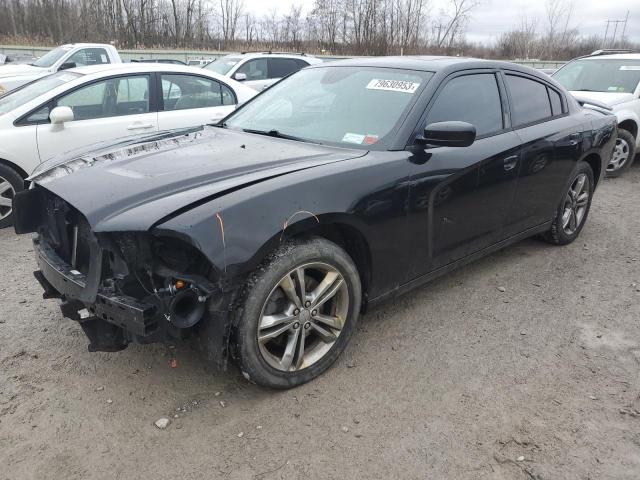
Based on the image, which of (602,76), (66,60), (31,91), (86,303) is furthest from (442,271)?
(66,60)

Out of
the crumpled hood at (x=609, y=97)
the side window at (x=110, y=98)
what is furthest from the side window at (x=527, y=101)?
the crumpled hood at (x=609, y=97)

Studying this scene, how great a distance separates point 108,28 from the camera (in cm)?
3381

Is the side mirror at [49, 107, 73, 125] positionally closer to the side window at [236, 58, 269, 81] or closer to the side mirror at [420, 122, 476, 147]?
the side mirror at [420, 122, 476, 147]

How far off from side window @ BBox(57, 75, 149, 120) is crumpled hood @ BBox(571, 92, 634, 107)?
613cm

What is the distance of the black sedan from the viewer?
239 cm

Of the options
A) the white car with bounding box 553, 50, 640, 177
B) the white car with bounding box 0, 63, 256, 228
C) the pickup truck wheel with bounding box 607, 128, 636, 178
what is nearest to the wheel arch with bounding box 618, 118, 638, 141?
the white car with bounding box 553, 50, 640, 177

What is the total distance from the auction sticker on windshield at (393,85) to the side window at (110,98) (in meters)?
3.34

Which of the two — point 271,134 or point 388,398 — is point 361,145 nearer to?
point 271,134

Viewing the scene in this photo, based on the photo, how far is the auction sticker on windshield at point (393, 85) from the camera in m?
3.42

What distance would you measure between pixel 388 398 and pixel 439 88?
195 cm

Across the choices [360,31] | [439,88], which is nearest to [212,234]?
[439,88]

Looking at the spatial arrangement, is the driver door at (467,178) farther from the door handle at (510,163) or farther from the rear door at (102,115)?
the rear door at (102,115)

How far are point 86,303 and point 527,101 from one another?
3520 millimetres

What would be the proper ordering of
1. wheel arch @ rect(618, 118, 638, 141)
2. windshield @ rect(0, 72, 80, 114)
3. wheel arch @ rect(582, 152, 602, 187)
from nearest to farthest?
wheel arch @ rect(582, 152, 602, 187) → windshield @ rect(0, 72, 80, 114) → wheel arch @ rect(618, 118, 638, 141)
